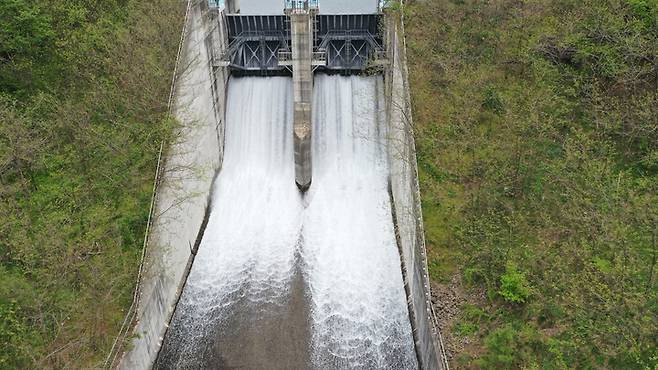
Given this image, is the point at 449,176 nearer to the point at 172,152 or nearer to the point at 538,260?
the point at 538,260

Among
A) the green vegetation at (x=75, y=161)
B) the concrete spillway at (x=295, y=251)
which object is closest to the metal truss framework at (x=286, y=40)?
the concrete spillway at (x=295, y=251)

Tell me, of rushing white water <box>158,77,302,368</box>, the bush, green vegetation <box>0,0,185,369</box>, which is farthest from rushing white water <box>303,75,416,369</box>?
green vegetation <box>0,0,185,369</box>

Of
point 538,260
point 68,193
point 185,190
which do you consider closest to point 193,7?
point 185,190

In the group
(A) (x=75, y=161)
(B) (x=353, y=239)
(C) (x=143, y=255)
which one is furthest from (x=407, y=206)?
(A) (x=75, y=161)

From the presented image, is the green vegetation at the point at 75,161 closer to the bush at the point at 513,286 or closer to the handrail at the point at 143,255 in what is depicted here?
the handrail at the point at 143,255

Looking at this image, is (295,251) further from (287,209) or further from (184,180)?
(184,180)

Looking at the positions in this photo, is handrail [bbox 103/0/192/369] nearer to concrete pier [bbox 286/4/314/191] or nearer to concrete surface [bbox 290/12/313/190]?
concrete pier [bbox 286/4/314/191]
